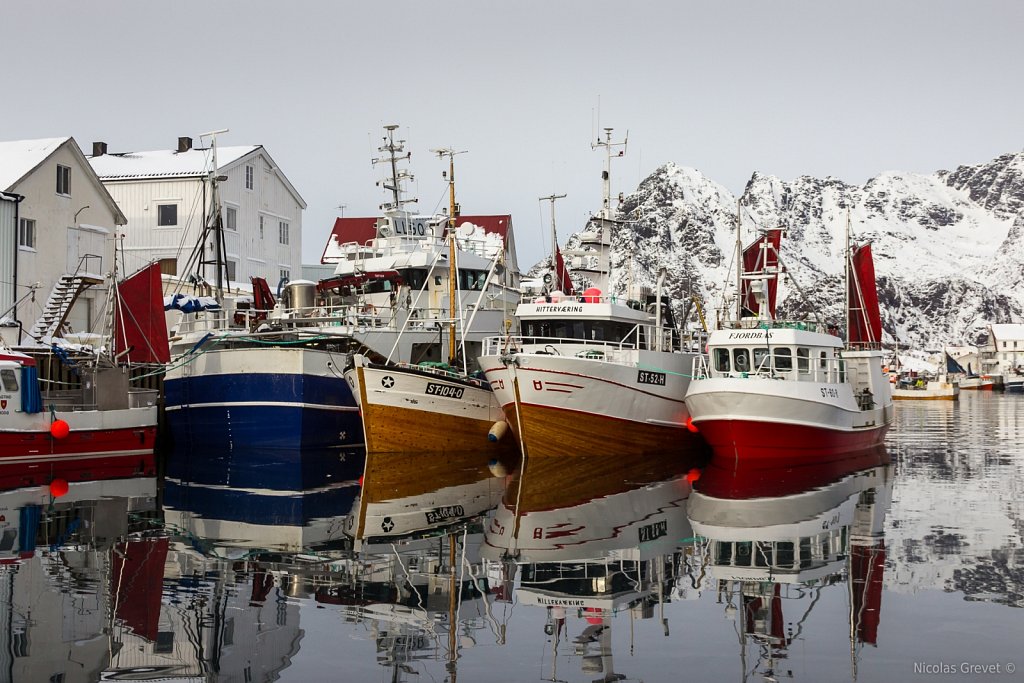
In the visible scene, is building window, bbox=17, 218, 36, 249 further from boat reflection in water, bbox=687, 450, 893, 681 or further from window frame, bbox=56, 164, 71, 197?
boat reflection in water, bbox=687, 450, 893, 681

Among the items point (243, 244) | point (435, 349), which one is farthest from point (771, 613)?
point (243, 244)

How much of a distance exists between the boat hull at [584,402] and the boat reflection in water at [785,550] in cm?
431

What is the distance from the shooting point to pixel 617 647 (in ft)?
36.3

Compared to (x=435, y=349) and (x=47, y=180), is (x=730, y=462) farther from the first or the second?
(x=47, y=180)

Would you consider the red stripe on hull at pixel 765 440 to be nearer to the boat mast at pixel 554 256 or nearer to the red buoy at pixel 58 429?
the boat mast at pixel 554 256

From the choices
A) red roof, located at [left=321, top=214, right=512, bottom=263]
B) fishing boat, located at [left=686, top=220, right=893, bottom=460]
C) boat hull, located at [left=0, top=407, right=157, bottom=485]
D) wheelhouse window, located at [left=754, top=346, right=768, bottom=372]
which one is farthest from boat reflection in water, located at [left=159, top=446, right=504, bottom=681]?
red roof, located at [left=321, top=214, right=512, bottom=263]

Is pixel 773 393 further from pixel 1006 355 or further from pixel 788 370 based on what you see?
pixel 1006 355

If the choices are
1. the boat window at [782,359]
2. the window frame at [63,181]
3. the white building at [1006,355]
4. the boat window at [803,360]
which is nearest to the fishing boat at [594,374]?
the boat window at [782,359]

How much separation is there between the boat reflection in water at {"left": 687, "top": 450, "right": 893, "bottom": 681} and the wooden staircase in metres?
25.7

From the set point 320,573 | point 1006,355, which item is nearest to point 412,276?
point 320,573

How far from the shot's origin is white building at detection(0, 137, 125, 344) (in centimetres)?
4060

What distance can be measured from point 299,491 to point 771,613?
44.6 ft

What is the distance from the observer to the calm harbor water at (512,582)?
34.5 ft

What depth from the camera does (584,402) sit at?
3008cm
